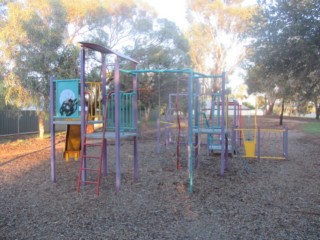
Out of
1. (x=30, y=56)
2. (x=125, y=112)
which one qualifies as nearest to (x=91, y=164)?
(x=125, y=112)

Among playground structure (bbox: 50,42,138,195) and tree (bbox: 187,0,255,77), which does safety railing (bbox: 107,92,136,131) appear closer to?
playground structure (bbox: 50,42,138,195)

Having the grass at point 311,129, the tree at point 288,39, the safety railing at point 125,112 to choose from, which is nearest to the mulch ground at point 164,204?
the safety railing at point 125,112

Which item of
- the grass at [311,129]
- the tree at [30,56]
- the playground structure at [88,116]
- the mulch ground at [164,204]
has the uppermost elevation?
the tree at [30,56]

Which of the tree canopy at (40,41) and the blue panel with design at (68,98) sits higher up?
the tree canopy at (40,41)

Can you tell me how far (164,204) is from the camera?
206 inches

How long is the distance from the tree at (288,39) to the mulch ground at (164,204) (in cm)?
478

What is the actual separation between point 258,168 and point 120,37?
47.2ft

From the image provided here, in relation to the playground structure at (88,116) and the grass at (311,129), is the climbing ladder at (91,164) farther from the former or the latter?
the grass at (311,129)

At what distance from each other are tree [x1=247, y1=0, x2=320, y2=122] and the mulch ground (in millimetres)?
4780

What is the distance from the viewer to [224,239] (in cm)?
388

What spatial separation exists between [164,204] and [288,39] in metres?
8.83

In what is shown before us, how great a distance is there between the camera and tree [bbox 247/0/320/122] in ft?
35.1

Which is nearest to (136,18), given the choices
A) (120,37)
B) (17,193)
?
(120,37)

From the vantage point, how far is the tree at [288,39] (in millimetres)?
10703
